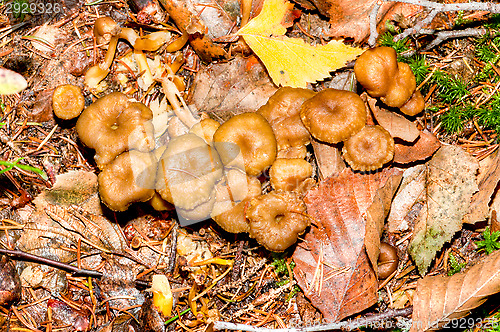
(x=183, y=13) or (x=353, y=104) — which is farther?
(x=183, y=13)

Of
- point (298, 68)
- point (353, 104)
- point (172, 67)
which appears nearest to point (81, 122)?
point (172, 67)

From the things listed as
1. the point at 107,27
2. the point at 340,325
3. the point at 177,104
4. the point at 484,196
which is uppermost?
the point at 107,27

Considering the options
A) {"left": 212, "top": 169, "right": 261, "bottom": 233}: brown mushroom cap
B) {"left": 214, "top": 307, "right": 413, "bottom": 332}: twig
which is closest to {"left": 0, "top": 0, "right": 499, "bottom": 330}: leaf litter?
{"left": 214, "top": 307, "right": 413, "bottom": 332}: twig

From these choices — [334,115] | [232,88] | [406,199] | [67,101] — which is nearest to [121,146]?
[67,101]

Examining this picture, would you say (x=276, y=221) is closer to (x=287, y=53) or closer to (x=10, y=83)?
(x=287, y=53)

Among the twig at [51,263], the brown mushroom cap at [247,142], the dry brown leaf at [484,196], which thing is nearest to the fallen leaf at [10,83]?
the brown mushroom cap at [247,142]

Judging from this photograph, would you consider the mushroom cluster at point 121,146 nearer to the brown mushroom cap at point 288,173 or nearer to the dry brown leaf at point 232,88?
the dry brown leaf at point 232,88

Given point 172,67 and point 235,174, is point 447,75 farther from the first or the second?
point 172,67

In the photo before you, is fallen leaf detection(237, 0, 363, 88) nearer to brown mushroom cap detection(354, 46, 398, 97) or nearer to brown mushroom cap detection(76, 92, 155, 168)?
brown mushroom cap detection(354, 46, 398, 97)
